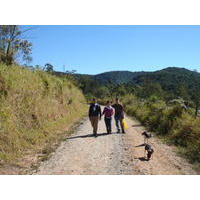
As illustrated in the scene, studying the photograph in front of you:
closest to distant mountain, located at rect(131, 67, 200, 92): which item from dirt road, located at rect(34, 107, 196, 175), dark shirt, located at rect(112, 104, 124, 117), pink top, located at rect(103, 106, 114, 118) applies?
dark shirt, located at rect(112, 104, 124, 117)

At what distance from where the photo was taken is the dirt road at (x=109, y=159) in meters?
8.39

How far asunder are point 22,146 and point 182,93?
3678 centimetres

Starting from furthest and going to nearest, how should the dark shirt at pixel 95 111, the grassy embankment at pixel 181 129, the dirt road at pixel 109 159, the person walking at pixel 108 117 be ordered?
1. the person walking at pixel 108 117
2. the dark shirt at pixel 95 111
3. the grassy embankment at pixel 181 129
4. the dirt road at pixel 109 159

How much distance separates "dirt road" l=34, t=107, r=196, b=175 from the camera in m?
8.39

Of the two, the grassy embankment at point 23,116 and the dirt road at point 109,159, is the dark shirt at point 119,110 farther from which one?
the grassy embankment at point 23,116

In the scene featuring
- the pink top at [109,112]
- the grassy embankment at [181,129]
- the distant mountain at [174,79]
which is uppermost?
the distant mountain at [174,79]

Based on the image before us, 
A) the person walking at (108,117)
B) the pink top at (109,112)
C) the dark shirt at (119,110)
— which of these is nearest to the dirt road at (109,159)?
the person walking at (108,117)

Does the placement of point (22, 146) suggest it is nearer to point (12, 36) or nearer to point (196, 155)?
point (196, 155)

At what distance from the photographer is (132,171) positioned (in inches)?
328

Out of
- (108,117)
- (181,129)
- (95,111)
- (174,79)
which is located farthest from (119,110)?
(174,79)

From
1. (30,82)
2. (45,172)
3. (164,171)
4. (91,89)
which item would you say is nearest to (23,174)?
(45,172)

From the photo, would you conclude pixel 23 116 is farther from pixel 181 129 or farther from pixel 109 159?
pixel 181 129

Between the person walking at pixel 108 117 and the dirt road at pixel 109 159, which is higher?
the person walking at pixel 108 117

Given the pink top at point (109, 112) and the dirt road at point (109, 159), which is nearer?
the dirt road at point (109, 159)
